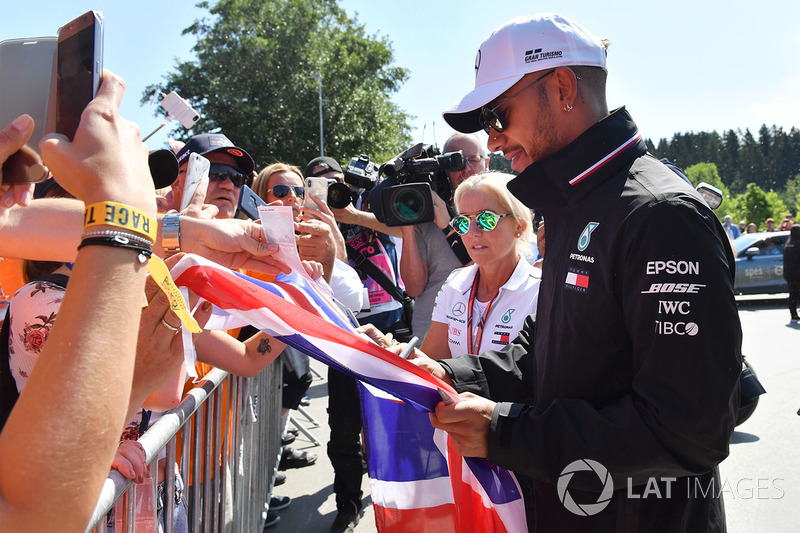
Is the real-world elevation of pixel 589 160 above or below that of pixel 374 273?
above

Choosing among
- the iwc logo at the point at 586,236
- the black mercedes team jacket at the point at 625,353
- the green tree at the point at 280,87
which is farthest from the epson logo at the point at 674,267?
the green tree at the point at 280,87

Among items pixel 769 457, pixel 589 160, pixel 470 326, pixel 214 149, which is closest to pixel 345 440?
pixel 470 326

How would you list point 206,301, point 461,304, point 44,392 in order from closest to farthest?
point 44,392
point 206,301
point 461,304

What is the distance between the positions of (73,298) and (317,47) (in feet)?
111

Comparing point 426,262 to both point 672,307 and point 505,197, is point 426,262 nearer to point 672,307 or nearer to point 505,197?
point 505,197

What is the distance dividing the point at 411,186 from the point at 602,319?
2.51 metres

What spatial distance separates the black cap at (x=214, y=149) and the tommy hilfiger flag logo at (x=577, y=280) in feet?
7.61

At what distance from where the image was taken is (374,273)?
4.76 m

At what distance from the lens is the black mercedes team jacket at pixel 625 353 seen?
1466 millimetres

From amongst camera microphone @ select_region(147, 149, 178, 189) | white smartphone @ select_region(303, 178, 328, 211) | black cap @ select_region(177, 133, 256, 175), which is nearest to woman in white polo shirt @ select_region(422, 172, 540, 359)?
white smartphone @ select_region(303, 178, 328, 211)

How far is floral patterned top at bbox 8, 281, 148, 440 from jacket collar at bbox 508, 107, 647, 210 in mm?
1534

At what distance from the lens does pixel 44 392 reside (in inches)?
35.0

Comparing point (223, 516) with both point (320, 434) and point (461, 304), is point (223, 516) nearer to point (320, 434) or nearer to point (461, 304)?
point (461, 304)

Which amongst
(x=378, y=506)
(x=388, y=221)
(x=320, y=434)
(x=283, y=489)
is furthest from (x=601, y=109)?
(x=320, y=434)
